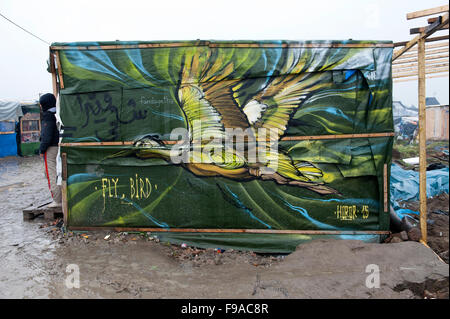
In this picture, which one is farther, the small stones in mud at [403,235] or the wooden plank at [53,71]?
the wooden plank at [53,71]

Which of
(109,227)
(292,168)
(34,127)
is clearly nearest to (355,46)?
(292,168)

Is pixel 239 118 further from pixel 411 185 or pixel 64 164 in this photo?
pixel 411 185

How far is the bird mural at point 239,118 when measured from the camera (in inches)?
180

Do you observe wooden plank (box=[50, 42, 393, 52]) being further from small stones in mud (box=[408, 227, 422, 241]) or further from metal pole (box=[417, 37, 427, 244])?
small stones in mud (box=[408, 227, 422, 241])

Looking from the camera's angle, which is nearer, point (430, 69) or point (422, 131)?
point (422, 131)

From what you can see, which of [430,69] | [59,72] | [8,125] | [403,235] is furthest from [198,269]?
[8,125]

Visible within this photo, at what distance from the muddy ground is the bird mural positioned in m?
1.16

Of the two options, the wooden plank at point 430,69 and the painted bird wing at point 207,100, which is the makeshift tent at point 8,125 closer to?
the painted bird wing at point 207,100

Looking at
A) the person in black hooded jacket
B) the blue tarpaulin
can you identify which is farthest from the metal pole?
the person in black hooded jacket

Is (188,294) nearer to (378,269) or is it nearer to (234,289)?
(234,289)

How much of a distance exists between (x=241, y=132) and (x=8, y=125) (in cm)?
1612

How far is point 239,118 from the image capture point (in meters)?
4.63

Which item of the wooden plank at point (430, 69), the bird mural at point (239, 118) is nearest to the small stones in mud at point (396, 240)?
the bird mural at point (239, 118)

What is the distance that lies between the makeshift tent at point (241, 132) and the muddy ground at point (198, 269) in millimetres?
403
